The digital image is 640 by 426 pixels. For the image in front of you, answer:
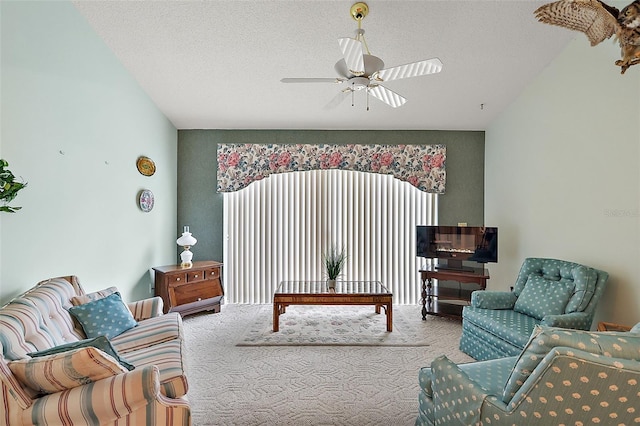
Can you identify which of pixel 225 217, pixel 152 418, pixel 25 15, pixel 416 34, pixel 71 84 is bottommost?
pixel 152 418

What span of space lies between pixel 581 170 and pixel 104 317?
419 cm

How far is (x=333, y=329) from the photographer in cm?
376

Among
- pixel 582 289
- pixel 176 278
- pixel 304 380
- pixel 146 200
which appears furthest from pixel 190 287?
pixel 582 289

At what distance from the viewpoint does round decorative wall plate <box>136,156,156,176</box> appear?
3.87 m

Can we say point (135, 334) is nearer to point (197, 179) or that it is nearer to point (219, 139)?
point (197, 179)

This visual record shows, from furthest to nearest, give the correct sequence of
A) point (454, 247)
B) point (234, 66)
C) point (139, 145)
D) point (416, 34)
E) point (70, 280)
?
point (454, 247) < point (139, 145) < point (234, 66) < point (416, 34) < point (70, 280)

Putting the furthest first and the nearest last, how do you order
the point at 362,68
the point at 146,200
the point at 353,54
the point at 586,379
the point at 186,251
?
the point at 186,251, the point at 146,200, the point at 362,68, the point at 353,54, the point at 586,379

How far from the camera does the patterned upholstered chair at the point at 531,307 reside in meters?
2.50

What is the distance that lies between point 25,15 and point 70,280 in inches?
77.4

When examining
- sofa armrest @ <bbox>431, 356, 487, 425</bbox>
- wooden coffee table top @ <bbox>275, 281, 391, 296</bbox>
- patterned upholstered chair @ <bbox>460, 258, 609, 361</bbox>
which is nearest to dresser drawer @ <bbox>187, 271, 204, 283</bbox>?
wooden coffee table top @ <bbox>275, 281, 391, 296</bbox>

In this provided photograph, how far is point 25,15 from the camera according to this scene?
2301 mm

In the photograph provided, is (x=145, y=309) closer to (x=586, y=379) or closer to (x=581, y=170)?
(x=586, y=379)

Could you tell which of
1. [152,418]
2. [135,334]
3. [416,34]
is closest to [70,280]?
[135,334]

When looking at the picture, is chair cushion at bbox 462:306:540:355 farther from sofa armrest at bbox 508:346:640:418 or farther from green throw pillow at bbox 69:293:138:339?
green throw pillow at bbox 69:293:138:339
